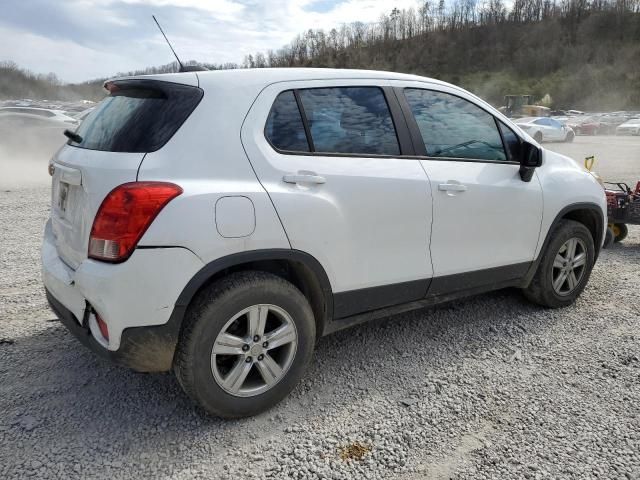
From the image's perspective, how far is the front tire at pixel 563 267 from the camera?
400 cm

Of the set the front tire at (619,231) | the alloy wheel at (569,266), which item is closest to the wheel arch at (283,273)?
the alloy wheel at (569,266)

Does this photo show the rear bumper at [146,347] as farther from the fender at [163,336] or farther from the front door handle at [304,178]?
the front door handle at [304,178]

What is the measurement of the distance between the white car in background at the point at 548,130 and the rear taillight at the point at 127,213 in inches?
1043

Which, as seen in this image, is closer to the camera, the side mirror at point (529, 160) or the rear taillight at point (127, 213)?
the rear taillight at point (127, 213)

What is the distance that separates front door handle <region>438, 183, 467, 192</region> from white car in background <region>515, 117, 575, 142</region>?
81.7 feet

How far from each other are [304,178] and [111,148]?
983mm

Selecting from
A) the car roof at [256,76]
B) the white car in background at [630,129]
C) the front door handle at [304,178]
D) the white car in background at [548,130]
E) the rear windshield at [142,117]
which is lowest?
the front door handle at [304,178]

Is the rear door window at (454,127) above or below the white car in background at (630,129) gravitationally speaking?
below

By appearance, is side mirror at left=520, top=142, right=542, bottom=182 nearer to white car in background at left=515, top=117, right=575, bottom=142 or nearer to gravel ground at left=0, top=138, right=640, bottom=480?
gravel ground at left=0, top=138, right=640, bottom=480

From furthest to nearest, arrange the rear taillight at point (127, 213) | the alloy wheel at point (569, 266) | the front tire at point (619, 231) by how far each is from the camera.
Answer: the front tire at point (619, 231) → the alloy wheel at point (569, 266) → the rear taillight at point (127, 213)

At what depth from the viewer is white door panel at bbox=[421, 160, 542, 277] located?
3.22m

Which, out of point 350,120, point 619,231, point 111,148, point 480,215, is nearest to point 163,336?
point 111,148

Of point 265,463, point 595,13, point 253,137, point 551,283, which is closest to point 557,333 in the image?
point 551,283

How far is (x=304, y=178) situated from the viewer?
2.67 metres
